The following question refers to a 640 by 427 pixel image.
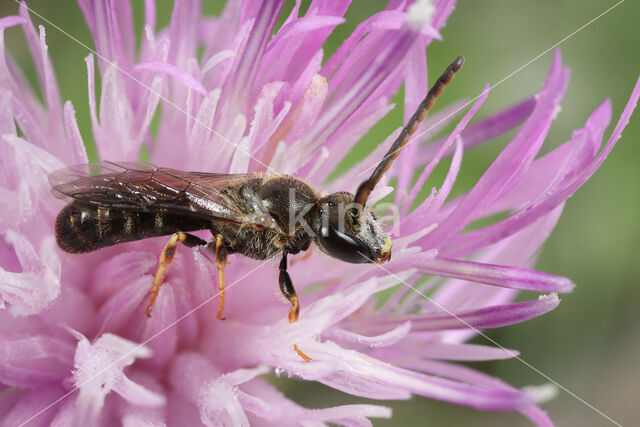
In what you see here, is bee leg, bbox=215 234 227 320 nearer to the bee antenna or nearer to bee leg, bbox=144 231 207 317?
bee leg, bbox=144 231 207 317

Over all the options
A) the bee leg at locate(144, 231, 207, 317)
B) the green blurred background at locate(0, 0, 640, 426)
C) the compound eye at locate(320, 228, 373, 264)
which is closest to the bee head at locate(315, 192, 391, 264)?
the compound eye at locate(320, 228, 373, 264)

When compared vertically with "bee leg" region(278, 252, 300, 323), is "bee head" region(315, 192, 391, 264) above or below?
above

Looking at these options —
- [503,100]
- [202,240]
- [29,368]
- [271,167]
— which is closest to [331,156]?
[271,167]

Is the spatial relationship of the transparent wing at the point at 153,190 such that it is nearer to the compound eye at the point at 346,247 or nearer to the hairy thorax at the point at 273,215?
the hairy thorax at the point at 273,215

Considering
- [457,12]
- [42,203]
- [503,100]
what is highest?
[457,12]

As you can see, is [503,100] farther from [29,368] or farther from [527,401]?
[29,368]

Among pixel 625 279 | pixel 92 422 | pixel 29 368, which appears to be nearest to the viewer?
pixel 92 422

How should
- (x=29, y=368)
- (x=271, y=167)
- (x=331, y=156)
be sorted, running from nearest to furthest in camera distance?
(x=29, y=368)
(x=271, y=167)
(x=331, y=156)
